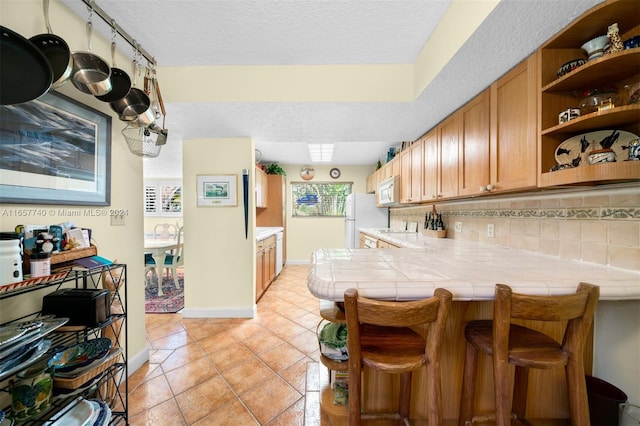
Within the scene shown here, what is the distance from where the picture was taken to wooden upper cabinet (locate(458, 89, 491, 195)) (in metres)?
1.65

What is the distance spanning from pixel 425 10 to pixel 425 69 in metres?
0.38

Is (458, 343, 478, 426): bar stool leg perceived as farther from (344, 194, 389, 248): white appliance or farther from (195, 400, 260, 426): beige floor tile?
(344, 194, 389, 248): white appliance

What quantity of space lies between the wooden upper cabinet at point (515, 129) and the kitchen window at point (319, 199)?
4.01 metres

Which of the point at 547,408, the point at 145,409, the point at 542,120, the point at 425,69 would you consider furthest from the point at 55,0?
the point at 547,408

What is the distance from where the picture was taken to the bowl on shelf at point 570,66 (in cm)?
109

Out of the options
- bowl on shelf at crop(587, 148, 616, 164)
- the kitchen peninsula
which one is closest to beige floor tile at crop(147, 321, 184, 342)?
the kitchen peninsula

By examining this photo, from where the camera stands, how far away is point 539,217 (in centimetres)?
150

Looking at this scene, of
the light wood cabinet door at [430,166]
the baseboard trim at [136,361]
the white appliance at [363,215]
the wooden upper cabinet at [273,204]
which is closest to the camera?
the baseboard trim at [136,361]

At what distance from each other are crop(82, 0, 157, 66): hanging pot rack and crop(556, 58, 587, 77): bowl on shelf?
2.37 meters

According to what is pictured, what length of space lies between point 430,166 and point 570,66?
143 centimetres

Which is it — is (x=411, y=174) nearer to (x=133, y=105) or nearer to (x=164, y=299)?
(x=133, y=105)

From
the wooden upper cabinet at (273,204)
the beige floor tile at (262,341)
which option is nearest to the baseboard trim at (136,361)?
the beige floor tile at (262,341)

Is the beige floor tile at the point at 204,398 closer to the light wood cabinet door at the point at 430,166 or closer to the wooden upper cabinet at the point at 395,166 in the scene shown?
the light wood cabinet door at the point at 430,166

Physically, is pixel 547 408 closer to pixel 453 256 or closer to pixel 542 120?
pixel 453 256
